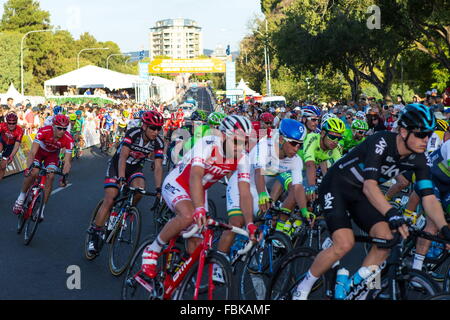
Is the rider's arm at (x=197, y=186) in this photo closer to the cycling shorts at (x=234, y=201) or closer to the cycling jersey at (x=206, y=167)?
the cycling jersey at (x=206, y=167)

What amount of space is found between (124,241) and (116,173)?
1.19m

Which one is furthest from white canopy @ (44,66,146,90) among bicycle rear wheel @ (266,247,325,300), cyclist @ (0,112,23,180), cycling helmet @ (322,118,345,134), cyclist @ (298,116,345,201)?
bicycle rear wheel @ (266,247,325,300)

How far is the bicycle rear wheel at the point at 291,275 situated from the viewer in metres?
5.35

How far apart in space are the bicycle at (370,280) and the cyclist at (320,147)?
217 cm

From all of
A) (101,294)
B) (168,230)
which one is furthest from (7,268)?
(168,230)

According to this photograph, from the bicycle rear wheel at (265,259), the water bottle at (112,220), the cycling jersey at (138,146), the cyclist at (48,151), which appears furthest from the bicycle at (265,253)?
the cyclist at (48,151)

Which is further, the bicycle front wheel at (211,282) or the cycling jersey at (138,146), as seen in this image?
the cycling jersey at (138,146)

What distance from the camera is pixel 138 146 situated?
332 inches

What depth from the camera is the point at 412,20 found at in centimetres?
2469

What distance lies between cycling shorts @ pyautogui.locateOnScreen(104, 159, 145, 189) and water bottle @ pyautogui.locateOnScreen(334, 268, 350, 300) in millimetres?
3781

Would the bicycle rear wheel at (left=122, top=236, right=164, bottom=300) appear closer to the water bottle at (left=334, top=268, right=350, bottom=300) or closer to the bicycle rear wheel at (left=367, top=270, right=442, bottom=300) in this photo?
the water bottle at (left=334, top=268, right=350, bottom=300)

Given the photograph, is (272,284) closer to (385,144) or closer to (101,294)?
(385,144)

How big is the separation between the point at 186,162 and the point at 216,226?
3.92 ft

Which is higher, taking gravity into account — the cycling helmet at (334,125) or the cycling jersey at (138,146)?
the cycling helmet at (334,125)
